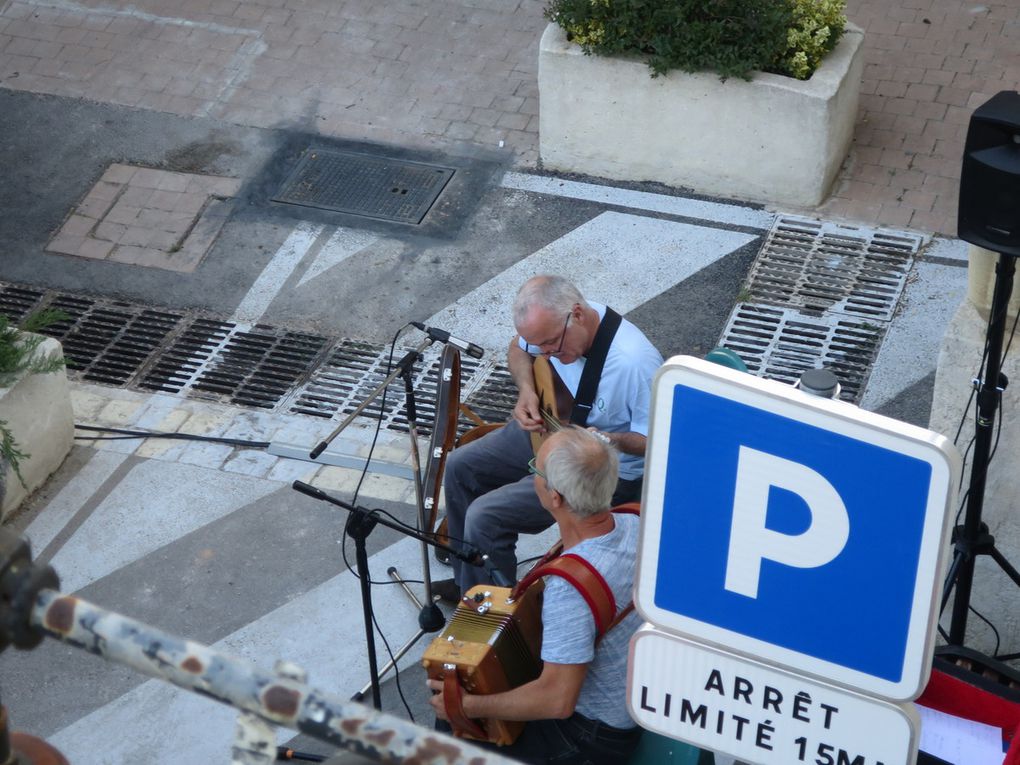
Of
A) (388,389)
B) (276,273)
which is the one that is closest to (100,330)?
(276,273)

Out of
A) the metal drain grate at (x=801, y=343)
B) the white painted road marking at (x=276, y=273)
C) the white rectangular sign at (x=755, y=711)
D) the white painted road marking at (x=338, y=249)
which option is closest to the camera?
the white rectangular sign at (x=755, y=711)

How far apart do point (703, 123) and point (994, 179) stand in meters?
3.85

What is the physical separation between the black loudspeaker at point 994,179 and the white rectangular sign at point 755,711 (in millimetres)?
2036

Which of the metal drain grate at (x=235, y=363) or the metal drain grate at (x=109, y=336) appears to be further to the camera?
the metal drain grate at (x=109, y=336)

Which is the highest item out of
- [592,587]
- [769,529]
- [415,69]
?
[769,529]

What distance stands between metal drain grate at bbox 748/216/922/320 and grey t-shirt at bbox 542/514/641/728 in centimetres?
350

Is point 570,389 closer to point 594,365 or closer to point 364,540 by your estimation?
point 594,365

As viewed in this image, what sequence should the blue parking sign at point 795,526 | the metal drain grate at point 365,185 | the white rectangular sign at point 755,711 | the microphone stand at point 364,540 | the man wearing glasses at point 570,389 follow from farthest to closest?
the metal drain grate at point 365,185 → the man wearing glasses at point 570,389 → the microphone stand at point 364,540 → the white rectangular sign at point 755,711 → the blue parking sign at point 795,526

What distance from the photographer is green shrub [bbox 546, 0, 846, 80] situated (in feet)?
25.5

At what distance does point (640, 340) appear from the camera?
17.3ft

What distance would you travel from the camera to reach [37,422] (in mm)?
6547

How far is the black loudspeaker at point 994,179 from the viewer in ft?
13.9

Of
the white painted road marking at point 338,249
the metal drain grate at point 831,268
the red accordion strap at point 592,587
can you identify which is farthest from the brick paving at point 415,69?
the red accordion strap at point 592,587

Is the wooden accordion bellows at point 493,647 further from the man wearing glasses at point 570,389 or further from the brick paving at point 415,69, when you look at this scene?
the brick paving at point 415,69
